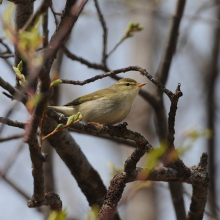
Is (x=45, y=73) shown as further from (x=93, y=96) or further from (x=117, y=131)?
(x=93, y=96)

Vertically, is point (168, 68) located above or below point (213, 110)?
below

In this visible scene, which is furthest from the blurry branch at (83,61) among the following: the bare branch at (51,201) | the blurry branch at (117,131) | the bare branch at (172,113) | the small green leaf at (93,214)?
the small green leaf at (93,214)

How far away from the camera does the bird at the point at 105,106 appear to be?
4.33m

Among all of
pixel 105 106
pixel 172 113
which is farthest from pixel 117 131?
pixel 105 106

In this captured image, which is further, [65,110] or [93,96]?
[93,96]

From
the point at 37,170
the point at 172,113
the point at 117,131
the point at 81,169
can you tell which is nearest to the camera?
the point at 37,170

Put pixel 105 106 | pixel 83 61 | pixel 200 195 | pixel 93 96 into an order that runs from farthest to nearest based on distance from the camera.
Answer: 1. pixel 93 96
2. pixel 105 106
3. pixel 83 61
4. pixel 200 195

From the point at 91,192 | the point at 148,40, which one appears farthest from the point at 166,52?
the point at 148,40

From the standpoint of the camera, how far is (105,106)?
4.42 m

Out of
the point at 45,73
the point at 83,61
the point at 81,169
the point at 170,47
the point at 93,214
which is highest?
the point at 170,47

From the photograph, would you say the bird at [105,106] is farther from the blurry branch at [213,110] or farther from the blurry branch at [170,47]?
the blurry branch at [213,110]

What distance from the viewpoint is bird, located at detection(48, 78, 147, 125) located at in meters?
4.33

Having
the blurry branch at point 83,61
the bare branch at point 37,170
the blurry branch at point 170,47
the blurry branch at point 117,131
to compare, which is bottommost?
the bare branch at point 37,170

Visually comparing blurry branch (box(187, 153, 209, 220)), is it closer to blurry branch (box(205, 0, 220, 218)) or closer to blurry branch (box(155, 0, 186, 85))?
blurry branch (box(155, 0, 186, 85))
